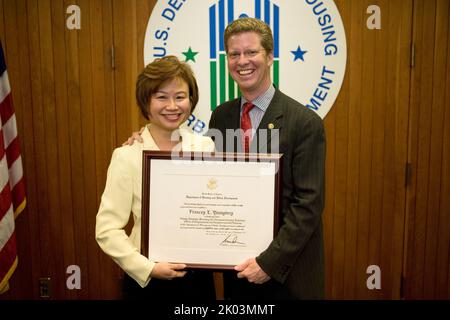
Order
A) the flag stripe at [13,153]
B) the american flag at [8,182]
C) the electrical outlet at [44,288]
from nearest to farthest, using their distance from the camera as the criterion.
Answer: the american flag at [8,182] → the flag stripe at [13,153] → the electrical outlet at [44,288]

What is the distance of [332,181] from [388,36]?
88 centimetres

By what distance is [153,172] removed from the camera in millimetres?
1452

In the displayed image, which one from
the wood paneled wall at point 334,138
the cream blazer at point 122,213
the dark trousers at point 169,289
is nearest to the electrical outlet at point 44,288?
the wood paneled wall at point 334,138

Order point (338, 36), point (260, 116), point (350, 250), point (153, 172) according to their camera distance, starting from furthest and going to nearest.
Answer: point (350, 250) < point (338, 36) < point (260, 116) < point (153, 172)

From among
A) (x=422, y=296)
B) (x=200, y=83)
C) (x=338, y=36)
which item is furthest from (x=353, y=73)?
(x=422, y=296)

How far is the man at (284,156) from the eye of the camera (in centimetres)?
149

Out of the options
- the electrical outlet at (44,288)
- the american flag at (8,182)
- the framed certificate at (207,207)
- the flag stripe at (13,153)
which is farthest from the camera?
the electrical outlet at (44,288)

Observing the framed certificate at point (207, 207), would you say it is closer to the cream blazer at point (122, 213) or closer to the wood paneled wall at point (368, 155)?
the cream blazer at point (122, 213)

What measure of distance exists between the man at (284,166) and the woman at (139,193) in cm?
26

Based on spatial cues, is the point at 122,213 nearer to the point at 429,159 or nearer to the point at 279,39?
the point at 279,39

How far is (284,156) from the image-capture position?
1568 mm

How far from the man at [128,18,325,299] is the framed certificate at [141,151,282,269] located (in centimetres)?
8

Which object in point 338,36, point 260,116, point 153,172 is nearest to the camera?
point 153,172

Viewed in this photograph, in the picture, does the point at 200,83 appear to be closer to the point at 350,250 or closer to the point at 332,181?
the point at 332,181
